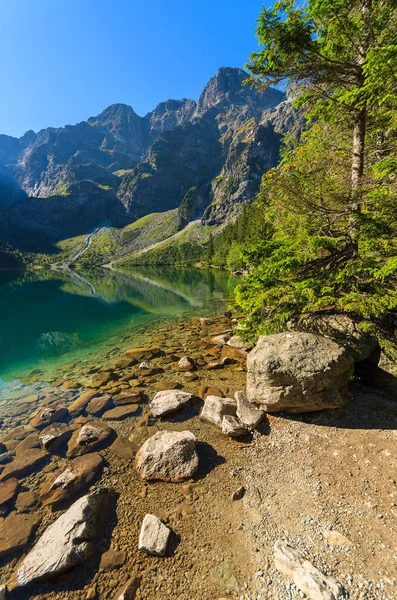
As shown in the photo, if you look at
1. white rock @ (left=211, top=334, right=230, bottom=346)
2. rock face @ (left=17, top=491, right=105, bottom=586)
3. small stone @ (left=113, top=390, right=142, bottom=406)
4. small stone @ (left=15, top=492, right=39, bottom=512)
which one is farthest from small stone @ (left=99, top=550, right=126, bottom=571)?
white rock @ (left=211, top=334, right=230, bottom=346)

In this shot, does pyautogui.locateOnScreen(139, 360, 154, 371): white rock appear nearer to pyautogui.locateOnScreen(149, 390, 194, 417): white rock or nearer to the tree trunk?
pyautogui.locateOnScreen(149, 390, 194, 417): white rock

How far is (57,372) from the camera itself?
17172mm

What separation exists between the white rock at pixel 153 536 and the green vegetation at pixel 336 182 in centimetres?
681

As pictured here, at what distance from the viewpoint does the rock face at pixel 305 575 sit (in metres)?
4.10

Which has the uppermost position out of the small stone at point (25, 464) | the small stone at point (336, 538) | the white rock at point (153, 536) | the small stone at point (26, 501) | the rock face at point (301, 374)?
the rock face at point (301, 374)

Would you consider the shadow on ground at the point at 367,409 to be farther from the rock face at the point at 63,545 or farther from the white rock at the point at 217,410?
the rock face at the point at 63,545

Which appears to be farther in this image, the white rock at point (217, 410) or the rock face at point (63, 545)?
the white rock at point (217, 410)

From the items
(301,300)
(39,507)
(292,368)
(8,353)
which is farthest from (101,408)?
(8,353)

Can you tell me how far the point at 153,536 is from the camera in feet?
18.4

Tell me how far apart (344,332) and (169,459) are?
7550 mm

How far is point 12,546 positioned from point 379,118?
17.6 metres

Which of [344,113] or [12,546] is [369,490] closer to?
[12,546]

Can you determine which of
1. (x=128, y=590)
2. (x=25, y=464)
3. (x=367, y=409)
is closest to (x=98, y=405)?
(x=25, y=464)

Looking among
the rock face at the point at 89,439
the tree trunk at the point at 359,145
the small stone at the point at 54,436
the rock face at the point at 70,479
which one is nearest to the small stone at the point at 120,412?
the rock face at the point at 89,439
